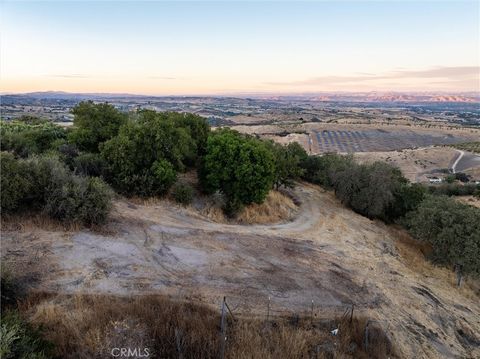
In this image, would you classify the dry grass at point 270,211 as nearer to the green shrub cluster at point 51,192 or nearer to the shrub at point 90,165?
the shrub at point 90,165

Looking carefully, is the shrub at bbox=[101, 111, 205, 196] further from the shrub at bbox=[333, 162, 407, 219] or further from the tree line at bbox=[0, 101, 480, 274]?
the shrub at bbox=[333, 162, 407, 219]

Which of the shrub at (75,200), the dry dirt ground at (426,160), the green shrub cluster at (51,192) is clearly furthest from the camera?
the dry dirt ground at (426,160)

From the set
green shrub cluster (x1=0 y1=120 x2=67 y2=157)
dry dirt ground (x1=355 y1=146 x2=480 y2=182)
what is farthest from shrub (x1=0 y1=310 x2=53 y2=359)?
dry dirt ground (x1=355 y1=146 x2=480 y2=182)

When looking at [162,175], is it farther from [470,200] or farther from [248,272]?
[470,200]

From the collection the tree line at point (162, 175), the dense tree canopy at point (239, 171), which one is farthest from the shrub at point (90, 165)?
the dense tree canopy at point (239, 171)

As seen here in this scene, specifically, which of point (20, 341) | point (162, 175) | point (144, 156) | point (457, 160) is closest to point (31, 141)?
point (144, 156)

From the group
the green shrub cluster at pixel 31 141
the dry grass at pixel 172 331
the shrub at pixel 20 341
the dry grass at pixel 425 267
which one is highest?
the green shrub cluster at pixel 31 141

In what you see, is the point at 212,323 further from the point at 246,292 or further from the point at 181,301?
the point at 246,292
